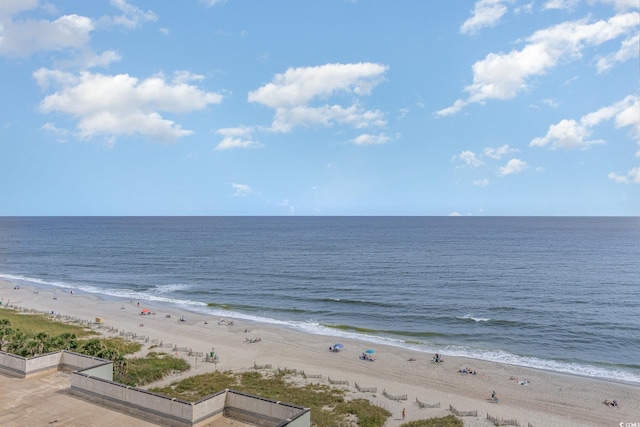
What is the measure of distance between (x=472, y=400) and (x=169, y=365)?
2740 cm

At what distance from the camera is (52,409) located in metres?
23.0

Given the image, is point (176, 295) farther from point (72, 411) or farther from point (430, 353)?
point (72, 411)

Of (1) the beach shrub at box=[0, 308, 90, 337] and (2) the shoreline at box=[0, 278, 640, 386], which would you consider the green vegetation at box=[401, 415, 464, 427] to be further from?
(1) the beach shrub at box=[0, 308, 90, 337]

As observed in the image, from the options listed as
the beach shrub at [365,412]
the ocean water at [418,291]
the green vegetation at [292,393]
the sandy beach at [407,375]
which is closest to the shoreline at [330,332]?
the ocean water at [418,291]

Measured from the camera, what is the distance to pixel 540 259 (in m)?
116

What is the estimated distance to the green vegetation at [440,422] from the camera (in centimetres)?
3022

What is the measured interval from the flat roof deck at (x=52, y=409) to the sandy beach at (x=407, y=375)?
12.9 metres

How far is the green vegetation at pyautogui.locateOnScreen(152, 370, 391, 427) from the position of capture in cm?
3038

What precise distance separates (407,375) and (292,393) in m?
12.8

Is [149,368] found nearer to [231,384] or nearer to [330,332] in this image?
[231,384]

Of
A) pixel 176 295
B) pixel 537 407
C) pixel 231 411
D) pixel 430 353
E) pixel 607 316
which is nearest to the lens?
pixel 231 411

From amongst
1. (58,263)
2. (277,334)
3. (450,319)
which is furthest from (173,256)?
(450,319)

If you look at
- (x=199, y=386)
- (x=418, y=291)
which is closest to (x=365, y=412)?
(x=199, y=386)

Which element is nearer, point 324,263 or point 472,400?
point 472,400
